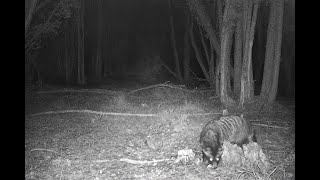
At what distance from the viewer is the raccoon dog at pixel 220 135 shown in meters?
7.50

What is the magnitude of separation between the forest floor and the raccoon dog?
33 centimetres

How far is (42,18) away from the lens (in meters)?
14.8

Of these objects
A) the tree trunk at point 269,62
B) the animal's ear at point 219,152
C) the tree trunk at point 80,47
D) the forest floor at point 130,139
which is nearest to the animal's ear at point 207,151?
the animal's ear at point 219,152

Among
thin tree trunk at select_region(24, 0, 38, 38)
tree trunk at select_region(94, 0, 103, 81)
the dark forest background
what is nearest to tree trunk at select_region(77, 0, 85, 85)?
the dark forest background

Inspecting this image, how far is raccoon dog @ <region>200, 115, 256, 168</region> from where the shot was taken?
750 centimetres

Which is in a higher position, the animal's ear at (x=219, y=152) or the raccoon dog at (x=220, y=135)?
the raccoon dog at (x=220, y=135)

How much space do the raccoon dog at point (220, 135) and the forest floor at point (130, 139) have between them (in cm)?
33

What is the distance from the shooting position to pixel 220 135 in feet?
26.6

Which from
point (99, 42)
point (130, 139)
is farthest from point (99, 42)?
point (130, 139)

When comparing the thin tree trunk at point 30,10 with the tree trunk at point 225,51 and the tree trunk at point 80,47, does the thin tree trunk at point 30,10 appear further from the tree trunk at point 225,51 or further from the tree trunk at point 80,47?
the tree trunk at point 80,47

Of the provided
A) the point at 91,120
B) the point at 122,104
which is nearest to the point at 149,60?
the point at 122,104

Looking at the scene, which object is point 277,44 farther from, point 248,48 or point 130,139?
point 130,139

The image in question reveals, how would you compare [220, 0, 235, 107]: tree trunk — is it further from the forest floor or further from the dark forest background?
the dark forest background
